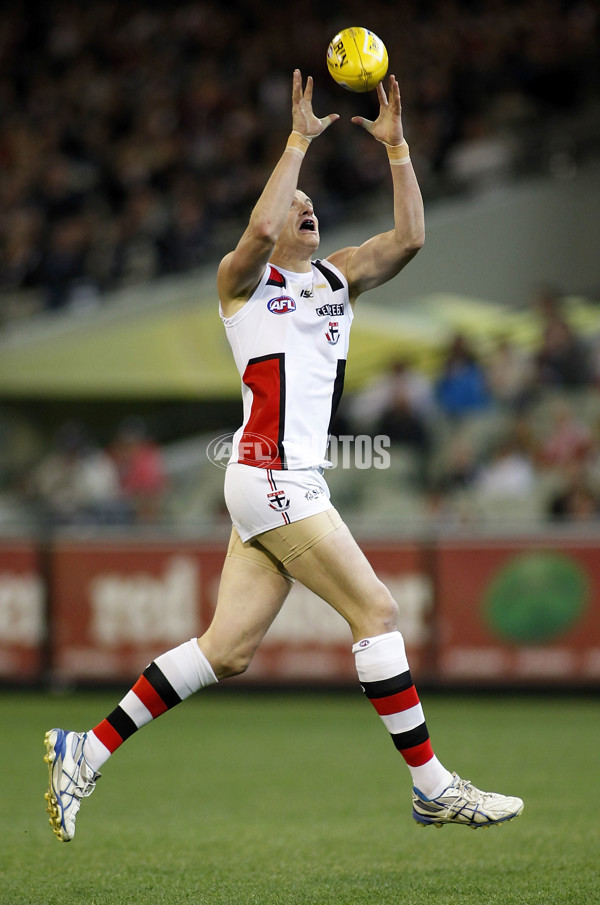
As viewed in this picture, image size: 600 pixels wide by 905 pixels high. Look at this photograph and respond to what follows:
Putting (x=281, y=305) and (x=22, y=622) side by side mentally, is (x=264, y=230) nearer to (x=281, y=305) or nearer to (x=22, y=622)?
(x=281, y=305)

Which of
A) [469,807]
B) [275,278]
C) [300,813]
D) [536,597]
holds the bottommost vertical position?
[300,813]

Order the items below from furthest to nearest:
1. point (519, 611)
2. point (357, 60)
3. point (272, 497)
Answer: point (519, 611) → point (357, 60) → point (272, 497)

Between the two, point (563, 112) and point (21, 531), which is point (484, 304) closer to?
point (563, 112)

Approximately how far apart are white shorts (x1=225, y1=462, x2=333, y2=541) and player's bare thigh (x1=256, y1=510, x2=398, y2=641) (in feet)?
0.14

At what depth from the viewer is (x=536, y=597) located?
10.4 meters

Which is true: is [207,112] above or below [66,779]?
above

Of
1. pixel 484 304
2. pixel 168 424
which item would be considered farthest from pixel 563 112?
pixel 168 424

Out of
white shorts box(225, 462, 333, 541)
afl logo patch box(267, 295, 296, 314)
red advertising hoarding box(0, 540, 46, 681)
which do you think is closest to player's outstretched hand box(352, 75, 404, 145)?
afl logo patch box(267, 295, 296, 314)

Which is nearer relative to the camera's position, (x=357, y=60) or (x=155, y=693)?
(x=155, y=693)

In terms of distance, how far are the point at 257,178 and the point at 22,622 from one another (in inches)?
347

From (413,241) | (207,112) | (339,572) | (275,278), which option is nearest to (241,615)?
(339,572)

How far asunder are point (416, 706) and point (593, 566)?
236 inches

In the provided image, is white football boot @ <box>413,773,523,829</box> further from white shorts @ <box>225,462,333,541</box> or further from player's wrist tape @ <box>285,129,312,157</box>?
player's wrist tape @ <box>285,129,312,157</box>

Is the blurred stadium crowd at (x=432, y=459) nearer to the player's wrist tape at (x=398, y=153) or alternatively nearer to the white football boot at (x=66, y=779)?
the player's wrist tape at (x=398, y=153)
